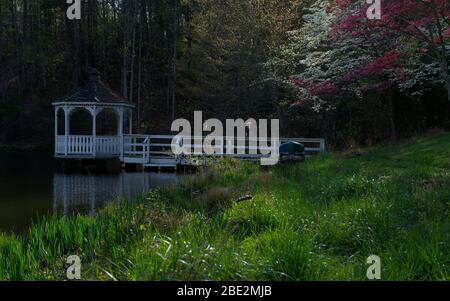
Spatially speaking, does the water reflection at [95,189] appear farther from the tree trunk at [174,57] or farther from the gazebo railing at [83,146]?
the tree trunk at [174,57]

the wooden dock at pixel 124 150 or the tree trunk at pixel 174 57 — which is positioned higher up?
the tree trunk at pixel 174 57

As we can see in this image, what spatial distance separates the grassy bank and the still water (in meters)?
1.81

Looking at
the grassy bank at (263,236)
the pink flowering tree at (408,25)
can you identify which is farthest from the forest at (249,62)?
the grassy bank at (263,236)

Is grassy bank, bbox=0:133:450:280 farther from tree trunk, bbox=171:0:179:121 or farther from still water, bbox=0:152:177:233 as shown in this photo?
tree trunk, bbox=171:0:179:121

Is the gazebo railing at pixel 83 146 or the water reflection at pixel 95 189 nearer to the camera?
the water reflection at pixel 95 189

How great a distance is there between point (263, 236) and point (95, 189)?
29.6 ft

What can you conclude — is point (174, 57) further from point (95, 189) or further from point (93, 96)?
point (95, 189)

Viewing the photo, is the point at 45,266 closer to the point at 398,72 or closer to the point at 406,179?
the point at 406,179

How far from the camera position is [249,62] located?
22281 mm

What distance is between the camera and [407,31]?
1132cm

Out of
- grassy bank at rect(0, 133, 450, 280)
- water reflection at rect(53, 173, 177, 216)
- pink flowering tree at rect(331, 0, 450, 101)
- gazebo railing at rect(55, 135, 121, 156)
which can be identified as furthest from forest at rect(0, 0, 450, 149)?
gazebo railing at rect(55, 135, 121, 156)

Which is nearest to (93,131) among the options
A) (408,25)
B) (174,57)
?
(174,57)

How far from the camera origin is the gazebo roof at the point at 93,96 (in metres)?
19.7

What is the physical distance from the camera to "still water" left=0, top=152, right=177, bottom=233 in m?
9.27
